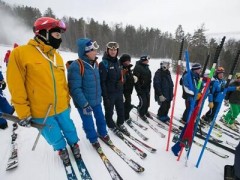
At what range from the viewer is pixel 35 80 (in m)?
2.25

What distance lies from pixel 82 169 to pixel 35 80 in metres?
1.68

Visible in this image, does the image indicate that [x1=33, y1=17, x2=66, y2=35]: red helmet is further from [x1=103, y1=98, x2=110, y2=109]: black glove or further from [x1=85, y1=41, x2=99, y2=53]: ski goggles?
[x1=103, y1=98, x2=110, y2=109]: black glove

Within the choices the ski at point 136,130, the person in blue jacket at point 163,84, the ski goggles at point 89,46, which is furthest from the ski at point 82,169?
the person in blue jacket at point 163,84

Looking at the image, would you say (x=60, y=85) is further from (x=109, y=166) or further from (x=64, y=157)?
(x=109, y=166)

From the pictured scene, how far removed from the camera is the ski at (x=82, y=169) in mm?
2570

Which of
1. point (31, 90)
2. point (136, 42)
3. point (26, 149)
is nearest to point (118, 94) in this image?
point (31, 90)

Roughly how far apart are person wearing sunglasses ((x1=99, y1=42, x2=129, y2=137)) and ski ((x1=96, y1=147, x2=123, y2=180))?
80 centimetres

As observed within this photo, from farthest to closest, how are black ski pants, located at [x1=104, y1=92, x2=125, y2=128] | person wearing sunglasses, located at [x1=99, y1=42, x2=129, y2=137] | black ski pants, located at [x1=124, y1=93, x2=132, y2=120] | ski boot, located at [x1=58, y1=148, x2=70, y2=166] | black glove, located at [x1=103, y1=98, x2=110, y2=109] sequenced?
black ski pants, located at [x1=124, y1=93, x2=132, y2=120] < black ski pants, located at [x1=104, y1=92, x2=125, y2=128] < black glove, located at [x1=103, y1=98, x2=110, y2=109] < person wearing sunglasses, located at [x1=99, y1=42, x2=129, y2=137] < ski boot, located at [x1=58, y1=148, x2=70, y2=166]

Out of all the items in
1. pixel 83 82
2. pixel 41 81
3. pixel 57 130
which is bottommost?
pixel 57 130

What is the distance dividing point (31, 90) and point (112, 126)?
7.39 feet

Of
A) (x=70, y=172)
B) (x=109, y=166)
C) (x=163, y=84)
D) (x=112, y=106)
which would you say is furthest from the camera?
(x=163, y=84)

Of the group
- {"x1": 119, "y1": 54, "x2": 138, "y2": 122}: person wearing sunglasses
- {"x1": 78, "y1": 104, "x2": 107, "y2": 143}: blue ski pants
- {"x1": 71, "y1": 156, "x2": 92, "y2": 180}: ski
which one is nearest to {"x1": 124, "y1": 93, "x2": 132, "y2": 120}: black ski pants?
{"x1": 119, "y1": 54, "x2": 138, "y2": 122}: person wearing sunglasses

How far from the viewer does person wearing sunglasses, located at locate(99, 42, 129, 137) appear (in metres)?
3.45

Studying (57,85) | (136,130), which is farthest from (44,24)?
(136,130)
